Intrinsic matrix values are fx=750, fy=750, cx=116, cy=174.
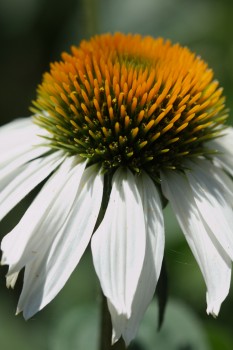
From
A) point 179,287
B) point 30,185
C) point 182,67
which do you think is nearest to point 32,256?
point 30,185

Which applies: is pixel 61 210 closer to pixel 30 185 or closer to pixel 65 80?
pixel 30 185

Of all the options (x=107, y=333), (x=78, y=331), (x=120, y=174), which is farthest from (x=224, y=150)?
(x=78, y=331)

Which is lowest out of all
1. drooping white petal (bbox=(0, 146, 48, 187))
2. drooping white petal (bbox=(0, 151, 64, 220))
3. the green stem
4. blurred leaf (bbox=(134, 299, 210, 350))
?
blurred leaf (bbox=(134, 299, 210, 350))

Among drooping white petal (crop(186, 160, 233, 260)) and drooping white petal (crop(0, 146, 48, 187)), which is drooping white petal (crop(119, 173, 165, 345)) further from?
drooping white petal (crop(0, 146, 48, 187))

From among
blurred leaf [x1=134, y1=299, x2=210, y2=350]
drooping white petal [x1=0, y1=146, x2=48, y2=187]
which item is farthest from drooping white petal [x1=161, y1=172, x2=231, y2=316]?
blurred leaf [x1=134, y1=299, x2=210, y2=350]

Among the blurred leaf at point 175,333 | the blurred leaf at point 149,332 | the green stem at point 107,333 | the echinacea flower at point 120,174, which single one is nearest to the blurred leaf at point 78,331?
the blurred leaf at point 149,332

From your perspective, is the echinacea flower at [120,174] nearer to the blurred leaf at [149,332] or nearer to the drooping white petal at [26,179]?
the drooping white petal at [26,179]
